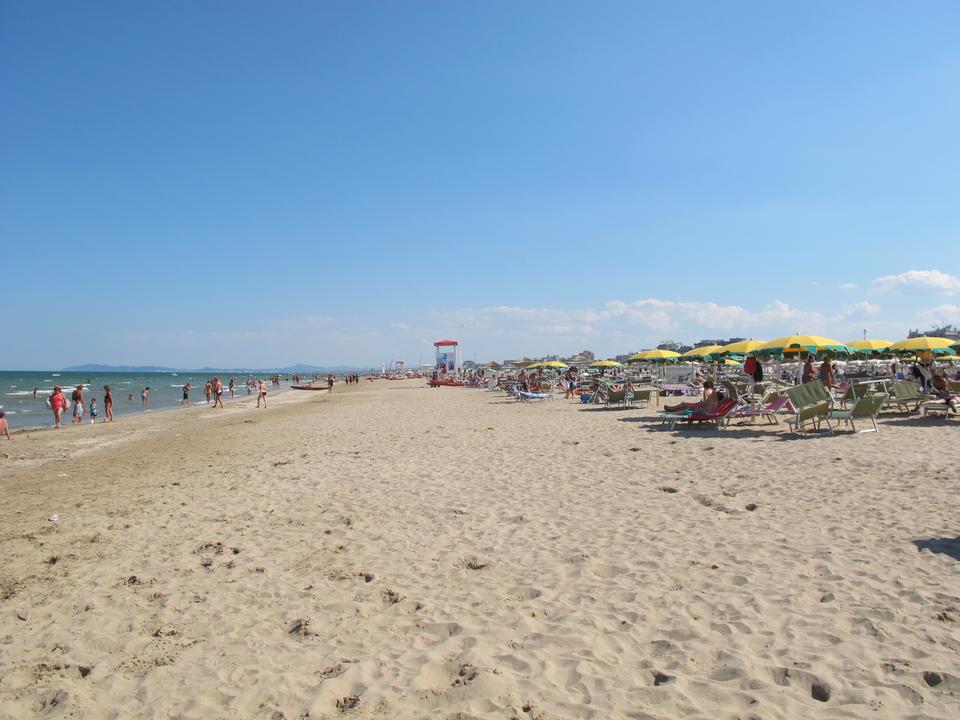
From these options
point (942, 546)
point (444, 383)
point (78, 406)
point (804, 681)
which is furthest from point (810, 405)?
point (444, 383)

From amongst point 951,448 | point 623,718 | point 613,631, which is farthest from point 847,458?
point 623,718

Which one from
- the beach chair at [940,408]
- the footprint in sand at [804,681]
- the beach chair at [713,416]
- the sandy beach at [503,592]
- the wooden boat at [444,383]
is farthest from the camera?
the wooden boat at [444,383]

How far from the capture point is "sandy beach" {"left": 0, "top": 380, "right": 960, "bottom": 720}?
271 centimetres

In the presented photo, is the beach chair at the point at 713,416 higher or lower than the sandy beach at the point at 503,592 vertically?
higher

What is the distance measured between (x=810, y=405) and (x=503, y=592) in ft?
25.7

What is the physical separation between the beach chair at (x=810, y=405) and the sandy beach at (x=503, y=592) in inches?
46.8

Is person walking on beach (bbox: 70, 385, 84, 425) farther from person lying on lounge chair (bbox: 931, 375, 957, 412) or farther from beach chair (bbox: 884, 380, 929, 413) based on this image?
person lying on lounge chair (bbox: 931, 375, 957, 412)

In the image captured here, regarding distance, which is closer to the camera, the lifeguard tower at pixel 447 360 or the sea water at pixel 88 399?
the sea water at pixel 88 399

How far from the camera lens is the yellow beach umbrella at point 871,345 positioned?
17297 millimetres

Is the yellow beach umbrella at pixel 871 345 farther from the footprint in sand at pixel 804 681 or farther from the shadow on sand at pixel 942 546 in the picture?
the footprint in sand at pixel 804 681

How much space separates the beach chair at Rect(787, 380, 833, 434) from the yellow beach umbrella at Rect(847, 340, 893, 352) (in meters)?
8.96

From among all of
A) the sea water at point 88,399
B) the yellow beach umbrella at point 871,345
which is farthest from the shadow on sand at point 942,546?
the sea water at point 88,399

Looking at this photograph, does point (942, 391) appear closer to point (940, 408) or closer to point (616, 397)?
point (940, 408)

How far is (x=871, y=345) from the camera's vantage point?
17688 millimetres
